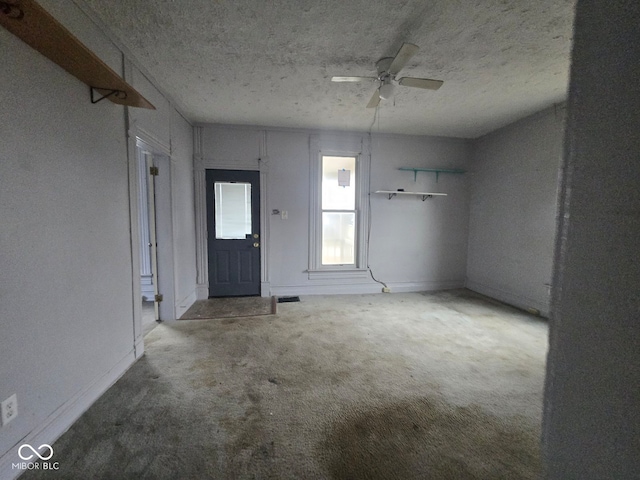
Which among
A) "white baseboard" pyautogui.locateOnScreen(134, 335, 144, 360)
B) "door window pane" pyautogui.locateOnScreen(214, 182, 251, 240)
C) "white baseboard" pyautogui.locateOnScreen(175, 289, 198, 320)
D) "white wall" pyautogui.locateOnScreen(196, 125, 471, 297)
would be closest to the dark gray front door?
"door window pane" pyautogui.locateOnScreen(214, 182, 251, 240)

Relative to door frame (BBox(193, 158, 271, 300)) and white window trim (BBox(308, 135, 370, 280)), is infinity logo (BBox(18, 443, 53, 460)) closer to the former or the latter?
door frame (BBox(193, 158, 271, 300))

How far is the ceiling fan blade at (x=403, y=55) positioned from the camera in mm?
1806

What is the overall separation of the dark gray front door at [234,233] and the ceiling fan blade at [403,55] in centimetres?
243

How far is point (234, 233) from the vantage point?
3979mm

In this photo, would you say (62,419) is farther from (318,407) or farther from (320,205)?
(320,205)

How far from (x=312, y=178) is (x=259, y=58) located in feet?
6.49

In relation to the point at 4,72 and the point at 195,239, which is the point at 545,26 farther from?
the point at 195,239

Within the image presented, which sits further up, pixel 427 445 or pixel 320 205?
pixel 320 205

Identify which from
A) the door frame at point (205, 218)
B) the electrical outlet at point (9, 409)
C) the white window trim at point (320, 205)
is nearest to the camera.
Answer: the electrical outlet at point (9, 409)

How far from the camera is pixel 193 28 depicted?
6.21 ft

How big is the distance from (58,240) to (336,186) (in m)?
3.38

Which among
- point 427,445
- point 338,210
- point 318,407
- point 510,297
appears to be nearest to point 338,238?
point 338,210

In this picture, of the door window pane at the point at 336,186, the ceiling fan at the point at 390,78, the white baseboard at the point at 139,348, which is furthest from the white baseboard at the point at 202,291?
the ceiling fan at the point at 390,78

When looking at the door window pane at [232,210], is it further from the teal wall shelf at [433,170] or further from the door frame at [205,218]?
the teal wall shelf at [433,170]
